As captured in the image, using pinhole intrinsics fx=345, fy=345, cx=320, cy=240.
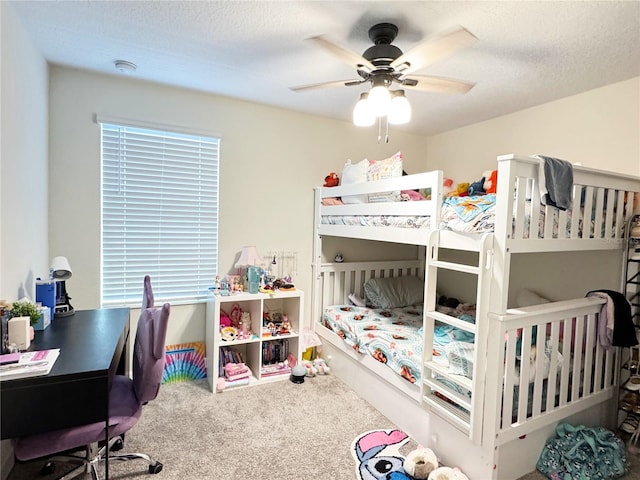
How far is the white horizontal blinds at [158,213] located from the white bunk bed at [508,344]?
1.56m

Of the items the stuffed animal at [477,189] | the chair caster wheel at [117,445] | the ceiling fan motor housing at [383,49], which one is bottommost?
the chair caster wheel at [117,445]

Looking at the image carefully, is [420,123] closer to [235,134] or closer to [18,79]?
[235,134]

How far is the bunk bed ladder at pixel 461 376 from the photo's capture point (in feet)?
5.85

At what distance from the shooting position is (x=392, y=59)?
1.83 metres

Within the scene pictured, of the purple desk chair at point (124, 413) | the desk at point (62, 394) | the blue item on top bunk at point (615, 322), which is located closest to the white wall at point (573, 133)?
the blue item on top bunk at point (615, 322)

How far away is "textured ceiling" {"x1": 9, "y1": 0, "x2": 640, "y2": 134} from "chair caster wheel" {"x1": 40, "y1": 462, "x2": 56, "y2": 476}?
2.42 metres

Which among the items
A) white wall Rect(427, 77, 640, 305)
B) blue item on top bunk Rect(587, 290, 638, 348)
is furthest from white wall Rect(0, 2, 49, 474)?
white wall Rect(427, 77, 640, 305)

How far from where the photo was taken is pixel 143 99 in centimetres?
282

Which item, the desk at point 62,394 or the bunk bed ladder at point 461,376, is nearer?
the desk at point 62,394

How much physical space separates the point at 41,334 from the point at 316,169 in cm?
259

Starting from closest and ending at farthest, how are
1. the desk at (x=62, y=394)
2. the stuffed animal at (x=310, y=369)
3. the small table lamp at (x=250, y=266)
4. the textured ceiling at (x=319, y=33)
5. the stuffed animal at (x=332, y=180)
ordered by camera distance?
the desk at (x=62, y=394)
the textured ceiling at (x=319, y=33)
the small table lamp at (x=250, y=266)
the stuffed animal at (x=310, y=369)
the stuffed animal at (x=332, y=180)

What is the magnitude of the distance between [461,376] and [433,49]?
171 centimetres

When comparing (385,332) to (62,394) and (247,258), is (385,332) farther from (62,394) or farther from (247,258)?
(62,394)

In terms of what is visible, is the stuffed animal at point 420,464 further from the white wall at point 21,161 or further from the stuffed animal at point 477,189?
the white wall at point 21,161
